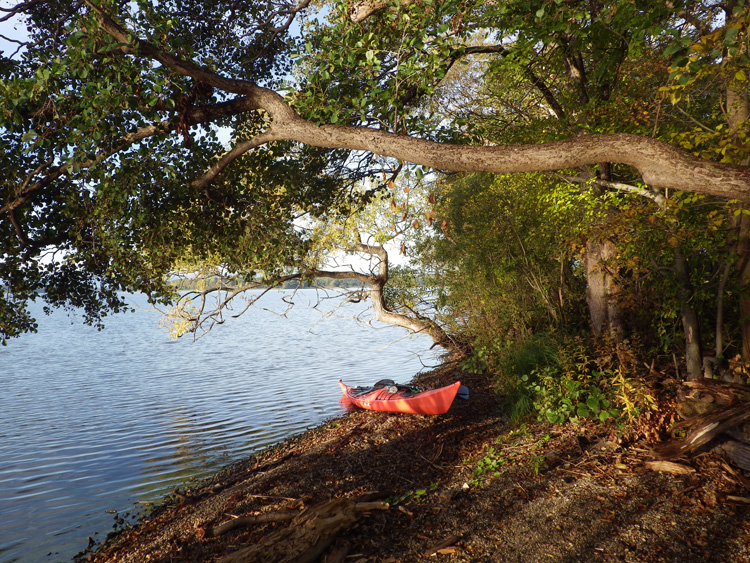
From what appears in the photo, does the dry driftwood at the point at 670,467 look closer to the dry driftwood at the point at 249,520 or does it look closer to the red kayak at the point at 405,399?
the dry driftwood at the point at 249,520

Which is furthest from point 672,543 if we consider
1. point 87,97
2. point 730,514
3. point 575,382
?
point 87,97

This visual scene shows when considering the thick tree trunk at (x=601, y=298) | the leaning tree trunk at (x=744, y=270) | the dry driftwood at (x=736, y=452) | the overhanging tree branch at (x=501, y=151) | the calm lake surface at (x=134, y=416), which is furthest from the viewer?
the thick tree trunk at (x=601, y=298)

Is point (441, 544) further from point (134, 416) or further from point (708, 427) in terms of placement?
point (134, 416)

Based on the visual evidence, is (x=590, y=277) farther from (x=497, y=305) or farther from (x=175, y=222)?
(x=175, y=222)

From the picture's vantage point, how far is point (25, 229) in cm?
725

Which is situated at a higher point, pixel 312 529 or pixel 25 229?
pixel 25 229

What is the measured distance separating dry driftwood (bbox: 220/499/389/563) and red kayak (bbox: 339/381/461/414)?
18.8ft

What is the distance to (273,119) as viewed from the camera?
6.07m

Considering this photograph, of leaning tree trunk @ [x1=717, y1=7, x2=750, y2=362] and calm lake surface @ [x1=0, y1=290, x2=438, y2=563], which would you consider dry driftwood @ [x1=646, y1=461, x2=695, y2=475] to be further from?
calm lake surface @ [x1=0, y1=290, x2=438, y2=563]

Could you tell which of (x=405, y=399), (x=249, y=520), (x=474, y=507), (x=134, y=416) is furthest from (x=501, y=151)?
(x=134, y=416)

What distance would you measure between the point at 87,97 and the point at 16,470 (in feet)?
31.7

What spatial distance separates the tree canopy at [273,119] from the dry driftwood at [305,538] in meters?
3.87

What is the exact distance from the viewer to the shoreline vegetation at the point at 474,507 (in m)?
4.44

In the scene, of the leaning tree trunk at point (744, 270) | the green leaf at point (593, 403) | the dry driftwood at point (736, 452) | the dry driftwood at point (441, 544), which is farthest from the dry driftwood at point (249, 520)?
the leaning tree trunk at point (744, 270)
